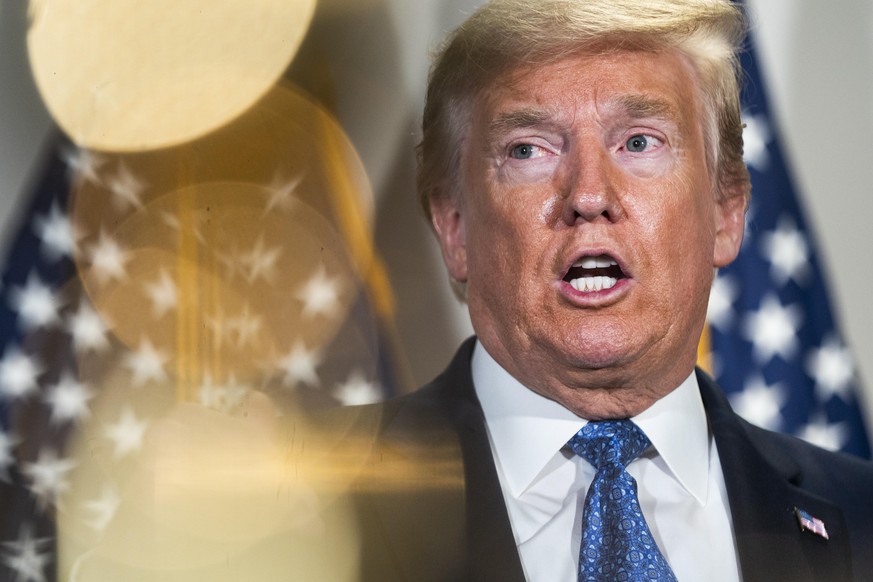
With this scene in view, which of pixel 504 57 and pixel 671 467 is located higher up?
pixel 504 57

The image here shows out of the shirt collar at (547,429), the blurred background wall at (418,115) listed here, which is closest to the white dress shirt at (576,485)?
the shirt collar at (547,429)

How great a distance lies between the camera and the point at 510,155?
147cm

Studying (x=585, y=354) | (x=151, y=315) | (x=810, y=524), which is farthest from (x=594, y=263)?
(x=151, y=315)

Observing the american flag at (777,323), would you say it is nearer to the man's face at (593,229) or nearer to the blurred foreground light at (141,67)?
the man's face at (593,229)

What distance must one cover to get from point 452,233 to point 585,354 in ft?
1.05

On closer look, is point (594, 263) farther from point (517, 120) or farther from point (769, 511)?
point (769, 511)

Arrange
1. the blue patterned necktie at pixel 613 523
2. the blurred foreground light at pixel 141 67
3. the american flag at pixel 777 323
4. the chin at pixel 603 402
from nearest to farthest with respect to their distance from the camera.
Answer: the blue patterned necktie at pixel 613 523, the chin at pixel 603 402, the blurred foreground light at pixel 141 67, the american flag at pixel 777 323

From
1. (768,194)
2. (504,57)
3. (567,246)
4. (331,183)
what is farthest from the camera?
(768,194)

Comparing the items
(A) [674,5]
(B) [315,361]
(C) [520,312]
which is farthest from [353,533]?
(A) [674,5]

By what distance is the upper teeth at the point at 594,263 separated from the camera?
1396 mm

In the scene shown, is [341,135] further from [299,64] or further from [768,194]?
[768,194]

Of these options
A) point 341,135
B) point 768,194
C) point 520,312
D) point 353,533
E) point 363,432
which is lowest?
point 353,533

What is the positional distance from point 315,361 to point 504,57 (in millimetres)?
555

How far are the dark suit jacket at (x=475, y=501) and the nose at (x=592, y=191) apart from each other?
12.1 inches
